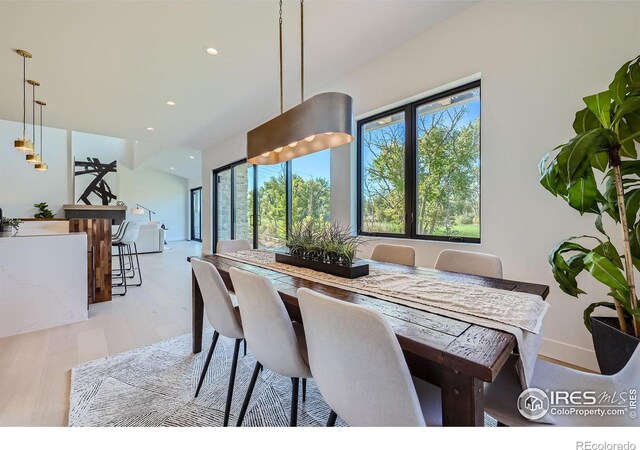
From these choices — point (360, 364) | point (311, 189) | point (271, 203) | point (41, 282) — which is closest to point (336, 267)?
point (360, 364)

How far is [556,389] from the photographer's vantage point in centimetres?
106

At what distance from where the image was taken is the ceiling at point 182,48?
95.3 inches

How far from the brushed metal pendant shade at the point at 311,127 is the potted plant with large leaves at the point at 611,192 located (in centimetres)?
109

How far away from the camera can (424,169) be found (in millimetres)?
2992

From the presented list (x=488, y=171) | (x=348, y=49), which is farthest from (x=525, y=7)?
(x=348, y=49)

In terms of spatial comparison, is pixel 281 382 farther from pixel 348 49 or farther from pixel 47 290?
pixel 348 49

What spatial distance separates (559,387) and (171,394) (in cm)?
203

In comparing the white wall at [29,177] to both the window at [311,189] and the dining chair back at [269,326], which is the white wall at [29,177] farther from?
the dining chair back at [269,326]

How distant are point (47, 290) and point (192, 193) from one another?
1094cm

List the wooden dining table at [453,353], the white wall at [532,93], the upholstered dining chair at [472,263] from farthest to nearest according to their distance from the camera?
1. the white wall at [532,93]
2. the upholstered dining chair at [472,263]
3. the wooden dining table at [453,353]

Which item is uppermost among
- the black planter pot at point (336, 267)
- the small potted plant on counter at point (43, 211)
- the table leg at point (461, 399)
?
the small potted plant on counter at point (43, 211)

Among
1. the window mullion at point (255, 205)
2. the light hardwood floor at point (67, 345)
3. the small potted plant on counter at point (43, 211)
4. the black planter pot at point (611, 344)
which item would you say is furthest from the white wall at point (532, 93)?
the small potted plant on counter at point (43, 211)
